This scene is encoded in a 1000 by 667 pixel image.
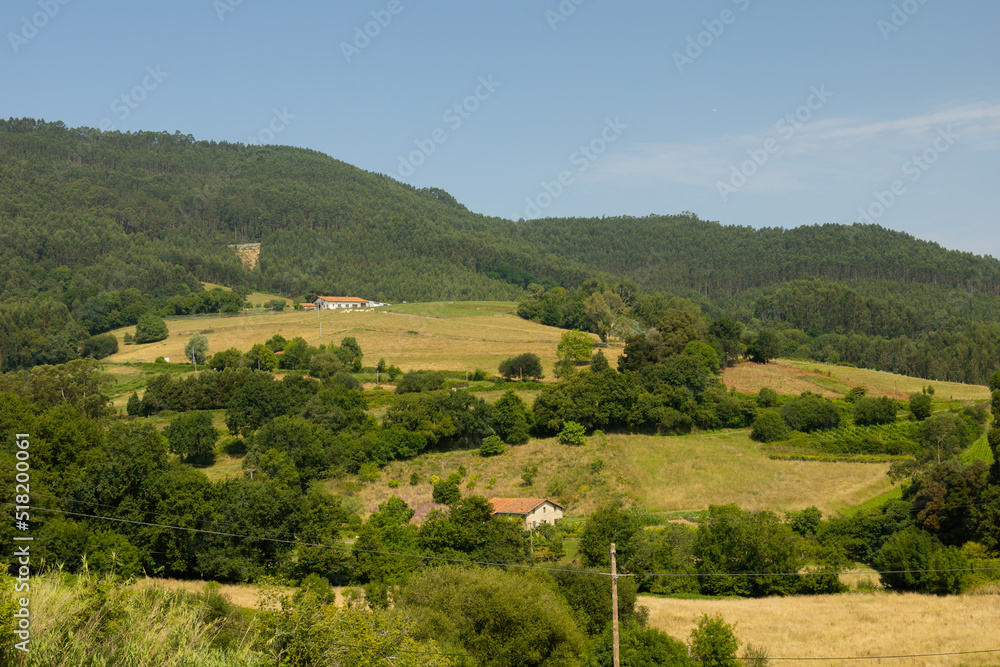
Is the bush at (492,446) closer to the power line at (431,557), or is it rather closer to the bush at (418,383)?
the bush at (418,383)

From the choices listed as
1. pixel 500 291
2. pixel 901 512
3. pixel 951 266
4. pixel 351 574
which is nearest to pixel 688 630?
pixel 351 574

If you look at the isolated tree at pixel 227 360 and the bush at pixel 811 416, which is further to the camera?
the isolated tree at pixel 227 360

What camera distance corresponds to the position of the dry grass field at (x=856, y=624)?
71.6 ft

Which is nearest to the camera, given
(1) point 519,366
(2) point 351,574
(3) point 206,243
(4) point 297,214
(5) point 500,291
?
(2) point 351,574

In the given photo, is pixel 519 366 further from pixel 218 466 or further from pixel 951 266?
pixel 951 266

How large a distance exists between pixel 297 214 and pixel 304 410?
441 feet

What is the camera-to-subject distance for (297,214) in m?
176

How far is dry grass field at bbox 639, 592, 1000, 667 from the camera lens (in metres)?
21.8

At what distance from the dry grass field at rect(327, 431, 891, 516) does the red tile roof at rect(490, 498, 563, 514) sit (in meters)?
2.48

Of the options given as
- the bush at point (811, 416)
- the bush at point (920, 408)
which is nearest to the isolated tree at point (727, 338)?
the bush at point (811, 416)

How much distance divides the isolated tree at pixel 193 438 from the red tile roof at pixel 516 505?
59.4ft

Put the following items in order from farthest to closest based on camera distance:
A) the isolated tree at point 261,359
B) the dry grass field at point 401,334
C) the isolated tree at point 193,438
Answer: the dry grass field at point 401,334 → the isolated tree at point 261,359 → the isolated tree at point 193,438

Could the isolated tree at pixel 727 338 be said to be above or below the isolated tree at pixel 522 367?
above

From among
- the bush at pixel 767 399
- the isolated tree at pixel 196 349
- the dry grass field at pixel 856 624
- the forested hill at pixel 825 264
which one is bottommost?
the dry grass field at pixel 856 624
